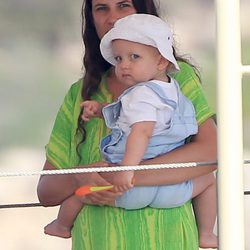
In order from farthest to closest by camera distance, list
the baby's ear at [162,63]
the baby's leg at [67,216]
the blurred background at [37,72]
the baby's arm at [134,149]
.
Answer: the blurred background at [37,72], the baby's leg at [67,216], the baby's ear at [162,63], the baby's arm at [134,149]

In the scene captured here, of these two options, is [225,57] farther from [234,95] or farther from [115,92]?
[115,92]

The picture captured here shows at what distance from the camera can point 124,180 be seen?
2078 mm

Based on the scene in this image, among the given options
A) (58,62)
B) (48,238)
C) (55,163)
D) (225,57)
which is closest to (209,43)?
(58,62)

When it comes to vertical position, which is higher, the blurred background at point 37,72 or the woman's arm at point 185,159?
the blurred background at point 37,72

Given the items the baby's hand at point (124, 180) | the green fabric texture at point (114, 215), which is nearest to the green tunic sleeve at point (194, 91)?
the green fabric texture at point (114, 215)

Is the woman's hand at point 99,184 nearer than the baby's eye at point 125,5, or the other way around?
the woman's hand at point 99,184

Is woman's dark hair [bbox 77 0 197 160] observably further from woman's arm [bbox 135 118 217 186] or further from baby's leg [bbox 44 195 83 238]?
woman's arm [bbox 135 118 217 186]

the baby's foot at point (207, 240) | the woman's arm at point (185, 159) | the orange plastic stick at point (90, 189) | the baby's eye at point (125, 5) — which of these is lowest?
the baby's foot at point (207, 240)

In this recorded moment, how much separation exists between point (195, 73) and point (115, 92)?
18 cm

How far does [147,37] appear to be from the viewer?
7.02ft

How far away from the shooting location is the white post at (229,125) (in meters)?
1.56

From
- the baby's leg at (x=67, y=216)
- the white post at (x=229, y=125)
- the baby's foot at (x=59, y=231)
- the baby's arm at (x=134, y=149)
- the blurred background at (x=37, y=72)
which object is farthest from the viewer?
the blurred background at (x=37, y=72)

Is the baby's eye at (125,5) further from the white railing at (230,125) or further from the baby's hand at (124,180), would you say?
the white railing at (230,125)

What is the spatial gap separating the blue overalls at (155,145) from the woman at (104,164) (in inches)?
0.7
